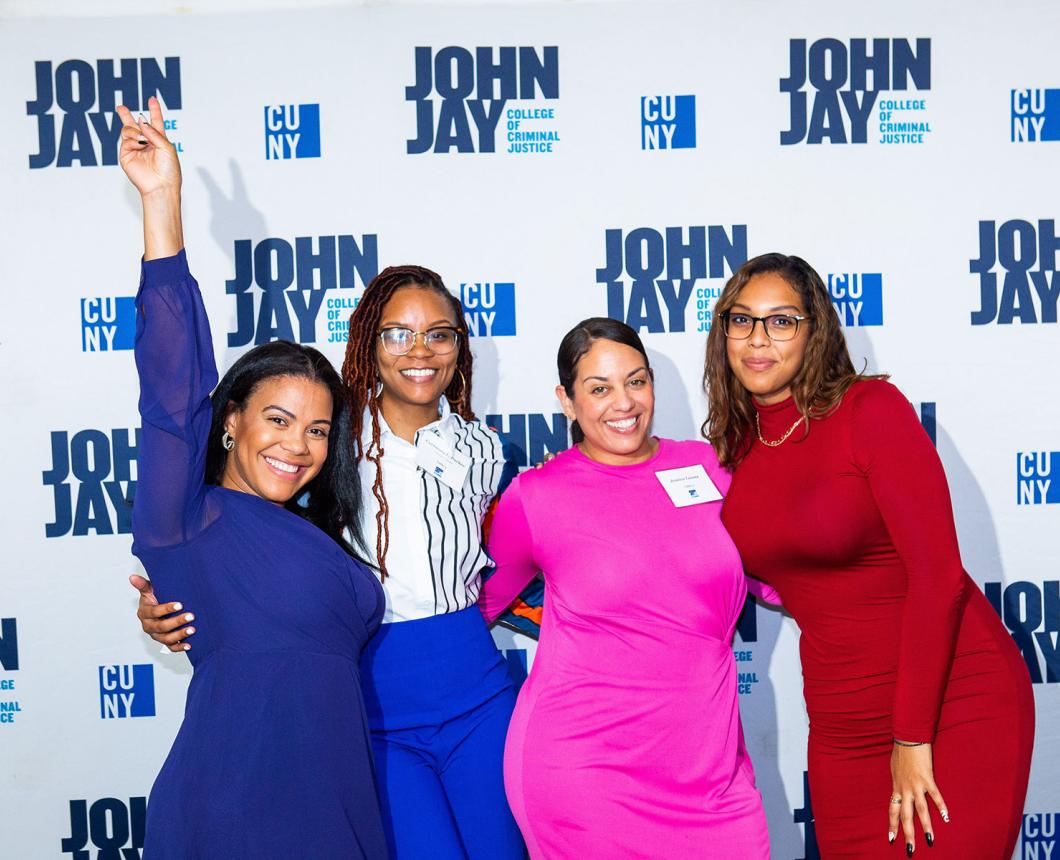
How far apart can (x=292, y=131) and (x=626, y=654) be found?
191 centimetres

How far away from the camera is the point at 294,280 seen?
9.52 feet

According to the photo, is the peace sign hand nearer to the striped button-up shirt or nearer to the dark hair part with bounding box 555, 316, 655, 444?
the striped button-up shirt

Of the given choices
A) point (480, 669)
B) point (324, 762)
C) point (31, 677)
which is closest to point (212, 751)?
point (324, 762)

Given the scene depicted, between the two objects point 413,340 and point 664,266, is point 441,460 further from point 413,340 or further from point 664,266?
point 664,266

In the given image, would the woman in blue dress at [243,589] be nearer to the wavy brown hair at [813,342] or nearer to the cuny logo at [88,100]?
the wavy brown hair at [813,342]

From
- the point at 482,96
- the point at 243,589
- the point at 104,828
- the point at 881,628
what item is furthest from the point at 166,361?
the point at 104,828

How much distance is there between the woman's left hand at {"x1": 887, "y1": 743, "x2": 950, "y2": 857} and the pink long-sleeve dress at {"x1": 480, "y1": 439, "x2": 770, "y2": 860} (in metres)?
0.32

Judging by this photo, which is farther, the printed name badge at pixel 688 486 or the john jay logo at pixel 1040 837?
the john jay logo at pixel 1040 837

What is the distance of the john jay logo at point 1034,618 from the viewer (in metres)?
3.00

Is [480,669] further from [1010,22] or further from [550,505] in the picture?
[1010,22]

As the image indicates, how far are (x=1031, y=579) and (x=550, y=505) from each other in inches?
70.4

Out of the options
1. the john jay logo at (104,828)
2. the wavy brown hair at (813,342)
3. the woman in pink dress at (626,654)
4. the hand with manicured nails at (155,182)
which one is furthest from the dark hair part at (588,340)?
the john jay logo at (104,828)

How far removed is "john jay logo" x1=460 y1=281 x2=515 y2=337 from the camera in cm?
291

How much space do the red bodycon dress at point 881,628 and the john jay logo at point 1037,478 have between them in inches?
42.5
